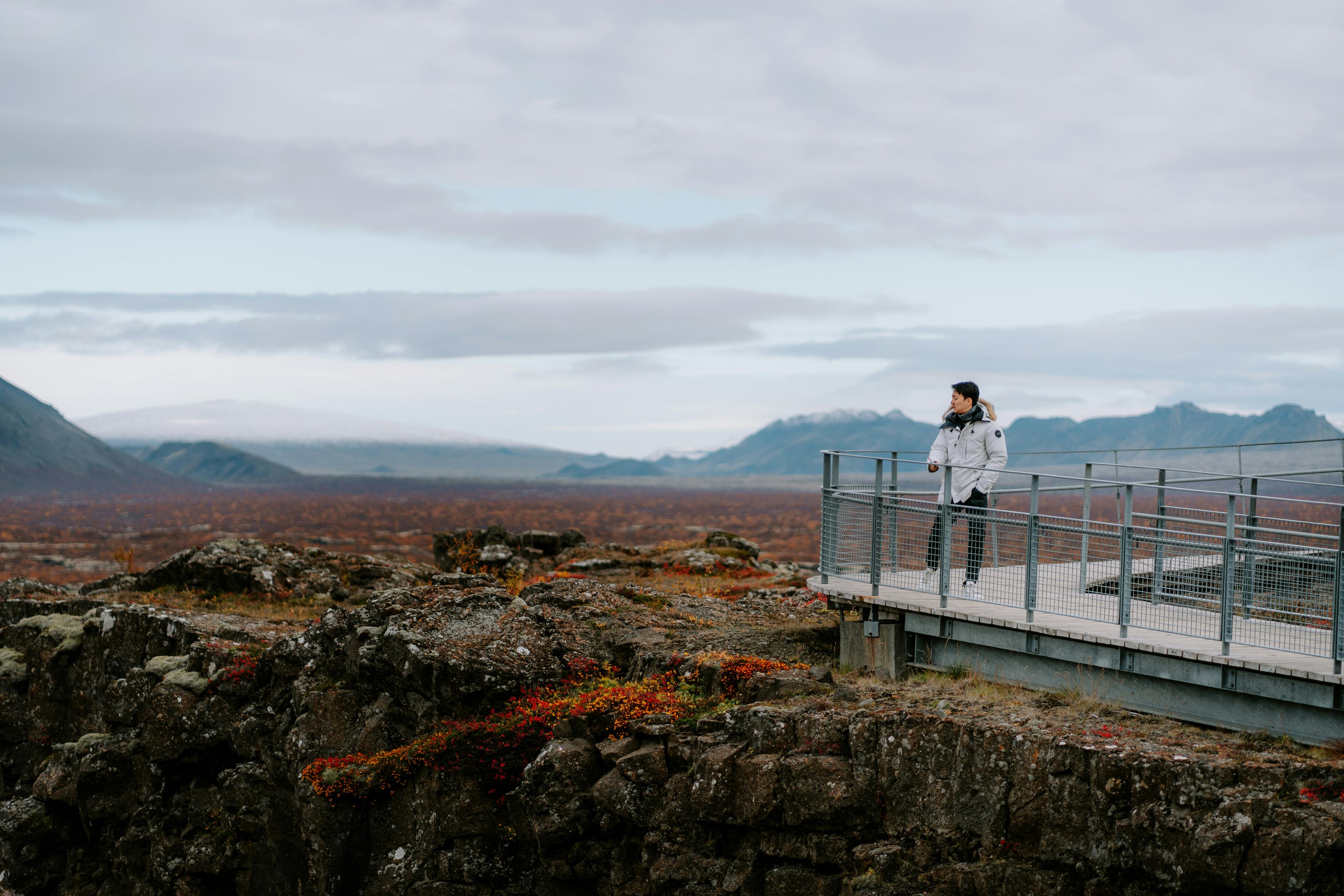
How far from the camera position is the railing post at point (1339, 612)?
10711 millimetres

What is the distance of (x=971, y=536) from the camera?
1458 cm

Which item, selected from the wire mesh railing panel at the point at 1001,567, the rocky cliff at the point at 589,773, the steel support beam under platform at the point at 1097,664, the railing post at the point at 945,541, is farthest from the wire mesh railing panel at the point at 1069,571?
the rocky cliff at the point at 589,773

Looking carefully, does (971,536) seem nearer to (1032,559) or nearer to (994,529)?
(994,529)

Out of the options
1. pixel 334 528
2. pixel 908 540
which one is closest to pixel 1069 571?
pixel 908 540

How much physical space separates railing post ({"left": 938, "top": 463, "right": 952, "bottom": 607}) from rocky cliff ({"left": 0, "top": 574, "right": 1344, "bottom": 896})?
112 cm

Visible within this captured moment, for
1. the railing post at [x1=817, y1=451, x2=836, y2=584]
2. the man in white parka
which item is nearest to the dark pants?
the man in white parka

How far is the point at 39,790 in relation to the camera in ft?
66.3

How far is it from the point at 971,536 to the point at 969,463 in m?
1.19

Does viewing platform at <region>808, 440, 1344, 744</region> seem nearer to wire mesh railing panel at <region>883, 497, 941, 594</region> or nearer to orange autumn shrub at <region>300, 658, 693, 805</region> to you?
wire mesh railing panel at <region>883, 497, 941, 594</region>

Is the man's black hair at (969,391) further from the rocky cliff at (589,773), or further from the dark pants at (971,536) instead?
the rocky cliff at (589,773)

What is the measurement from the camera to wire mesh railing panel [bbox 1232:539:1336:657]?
11.6 m

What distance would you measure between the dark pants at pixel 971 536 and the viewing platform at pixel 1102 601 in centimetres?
4

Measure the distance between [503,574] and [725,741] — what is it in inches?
636

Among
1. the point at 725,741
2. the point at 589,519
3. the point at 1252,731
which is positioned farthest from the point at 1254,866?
the point at 589,519
